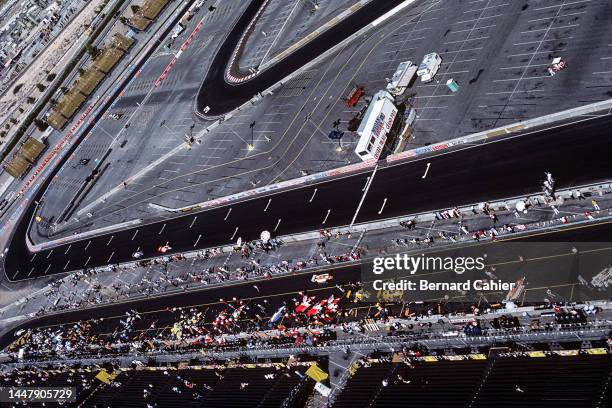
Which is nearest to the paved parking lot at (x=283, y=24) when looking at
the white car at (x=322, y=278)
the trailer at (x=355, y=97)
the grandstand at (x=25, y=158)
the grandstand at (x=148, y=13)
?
the trailer at (x=355, y=97)

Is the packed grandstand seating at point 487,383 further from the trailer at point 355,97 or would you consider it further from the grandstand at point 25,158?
the grandstand at point 25,158

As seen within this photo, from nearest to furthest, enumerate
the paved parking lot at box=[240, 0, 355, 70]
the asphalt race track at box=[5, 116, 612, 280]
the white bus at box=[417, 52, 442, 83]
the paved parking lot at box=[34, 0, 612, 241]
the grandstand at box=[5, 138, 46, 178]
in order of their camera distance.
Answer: the asphalt race track at box=[5, 116, 612, 280] < the paved parking lot at box=[34, 0, 612, 241] < the white bus at box=[417, 52, 442, 83] < the paved parking lot at box=[240, 0, 355, 70] < the grandstand at box=[5, 138, 46, 178]

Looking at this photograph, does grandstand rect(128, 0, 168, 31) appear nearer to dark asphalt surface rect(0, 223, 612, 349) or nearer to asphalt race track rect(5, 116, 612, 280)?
asphalt race track rect(5, 116, 612, 280)

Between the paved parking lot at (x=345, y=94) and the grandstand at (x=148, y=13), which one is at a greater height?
the grandstand at (x=148, y=13)

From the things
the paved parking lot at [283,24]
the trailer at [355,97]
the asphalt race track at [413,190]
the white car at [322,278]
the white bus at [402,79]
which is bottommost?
the white car at [322,278]

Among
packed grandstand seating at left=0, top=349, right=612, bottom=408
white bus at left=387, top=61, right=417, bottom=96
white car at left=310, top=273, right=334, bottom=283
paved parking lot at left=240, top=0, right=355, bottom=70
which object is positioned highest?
paved parking lot at left=240, top=0, right=355, bottom=70

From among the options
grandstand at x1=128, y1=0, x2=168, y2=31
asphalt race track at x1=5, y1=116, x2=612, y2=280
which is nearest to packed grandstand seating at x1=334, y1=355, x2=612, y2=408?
asphalt race track at x1=5, y1=116, x2=612, y2=280

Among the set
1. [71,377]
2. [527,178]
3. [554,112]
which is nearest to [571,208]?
[527,178]
